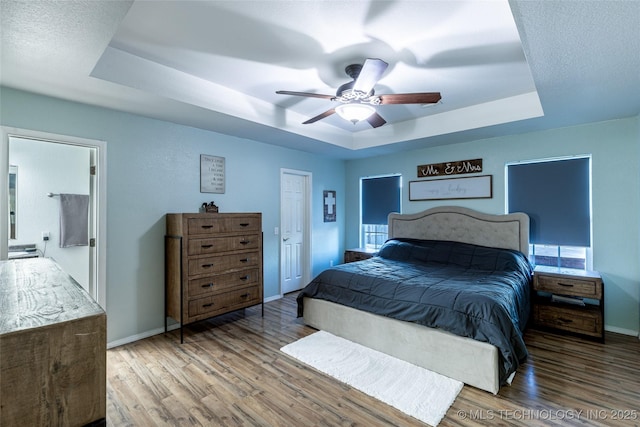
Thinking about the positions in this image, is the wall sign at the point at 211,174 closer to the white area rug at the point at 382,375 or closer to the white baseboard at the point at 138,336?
the white baseboard at the point at 138,336

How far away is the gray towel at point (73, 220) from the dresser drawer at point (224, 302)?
2.07m

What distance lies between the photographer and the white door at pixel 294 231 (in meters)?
4.88

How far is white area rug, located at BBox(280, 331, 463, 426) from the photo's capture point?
2137 millimetres

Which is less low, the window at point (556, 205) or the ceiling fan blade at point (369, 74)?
the ceiling fan blade at point (369, 74)

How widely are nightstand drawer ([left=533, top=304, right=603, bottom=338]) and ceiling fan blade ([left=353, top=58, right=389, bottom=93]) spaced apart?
3148mm

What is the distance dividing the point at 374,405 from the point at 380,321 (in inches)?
33.7

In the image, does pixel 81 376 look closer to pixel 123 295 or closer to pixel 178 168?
pixel 123 295

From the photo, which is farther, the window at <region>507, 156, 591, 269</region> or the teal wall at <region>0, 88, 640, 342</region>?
the window at <region>507, 156, 591, 269</region>

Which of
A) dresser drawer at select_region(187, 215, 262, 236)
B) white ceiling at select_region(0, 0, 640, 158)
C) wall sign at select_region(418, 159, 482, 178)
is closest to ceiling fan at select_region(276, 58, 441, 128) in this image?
white ceiling at select_region(0, 0, 640, 158)

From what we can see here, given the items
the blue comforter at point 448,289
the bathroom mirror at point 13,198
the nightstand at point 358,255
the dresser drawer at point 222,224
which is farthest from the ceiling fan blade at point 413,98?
the bathroom mirror at point 13,198

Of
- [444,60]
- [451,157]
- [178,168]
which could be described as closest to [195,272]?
[178,168]

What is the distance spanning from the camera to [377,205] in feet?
18.0

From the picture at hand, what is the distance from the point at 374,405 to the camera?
2150 millimetres

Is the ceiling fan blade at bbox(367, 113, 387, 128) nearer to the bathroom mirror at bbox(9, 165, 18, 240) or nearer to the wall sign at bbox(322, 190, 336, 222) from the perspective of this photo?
the wall sign at bbox(322, 190, 336, 222)
